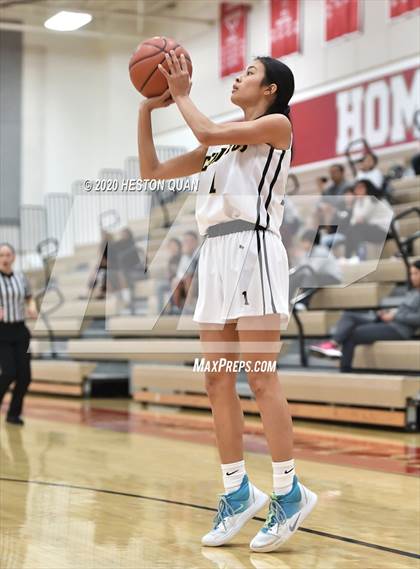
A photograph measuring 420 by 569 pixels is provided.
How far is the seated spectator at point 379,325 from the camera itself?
25.3 feet

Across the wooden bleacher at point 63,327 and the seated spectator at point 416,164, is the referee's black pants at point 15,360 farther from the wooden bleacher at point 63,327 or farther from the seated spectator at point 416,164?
the seated spectator at point 416,164

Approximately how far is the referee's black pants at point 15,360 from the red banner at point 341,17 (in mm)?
7712

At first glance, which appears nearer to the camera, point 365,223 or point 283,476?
point 283,476

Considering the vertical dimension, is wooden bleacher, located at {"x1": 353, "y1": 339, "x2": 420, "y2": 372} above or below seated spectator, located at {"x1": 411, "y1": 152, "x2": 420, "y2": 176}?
below

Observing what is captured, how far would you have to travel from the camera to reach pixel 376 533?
3.51 m

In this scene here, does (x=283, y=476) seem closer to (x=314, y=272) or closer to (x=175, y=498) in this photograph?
(x=175, y=498)

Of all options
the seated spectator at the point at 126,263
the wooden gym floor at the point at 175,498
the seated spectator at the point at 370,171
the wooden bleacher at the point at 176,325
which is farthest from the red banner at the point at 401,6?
the wooden gym floor at the point at 175,498

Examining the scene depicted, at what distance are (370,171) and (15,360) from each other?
17.0 feet

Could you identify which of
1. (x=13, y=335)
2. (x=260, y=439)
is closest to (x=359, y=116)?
(x=13, y=335)

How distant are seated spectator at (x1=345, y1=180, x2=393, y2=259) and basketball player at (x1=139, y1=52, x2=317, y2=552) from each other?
6.03 m

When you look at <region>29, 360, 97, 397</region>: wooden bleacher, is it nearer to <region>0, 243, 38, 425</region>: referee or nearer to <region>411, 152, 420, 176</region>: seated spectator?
<region>0, 243, 38, 425</region>: referee

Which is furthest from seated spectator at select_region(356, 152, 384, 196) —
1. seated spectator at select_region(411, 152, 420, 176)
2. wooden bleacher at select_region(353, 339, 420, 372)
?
wooden bleacher at select_region(353, 339, 420, 372)

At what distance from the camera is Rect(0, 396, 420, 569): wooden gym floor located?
10.3ft

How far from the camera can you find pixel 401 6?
12.5 metres
